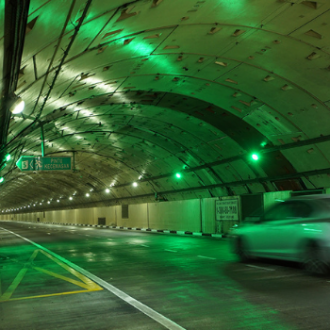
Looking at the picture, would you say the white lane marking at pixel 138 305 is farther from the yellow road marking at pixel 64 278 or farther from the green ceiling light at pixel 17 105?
the green ceiling light at pixel 17 105

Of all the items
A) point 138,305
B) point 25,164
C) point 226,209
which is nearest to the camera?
point 138,305

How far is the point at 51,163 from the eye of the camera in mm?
24016

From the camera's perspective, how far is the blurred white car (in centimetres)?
868

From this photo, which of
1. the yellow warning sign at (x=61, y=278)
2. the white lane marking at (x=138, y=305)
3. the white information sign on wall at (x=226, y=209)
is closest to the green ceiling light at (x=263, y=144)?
the white information sign on wall at (x=226, y=209)

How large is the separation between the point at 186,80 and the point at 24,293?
1079 centimetres

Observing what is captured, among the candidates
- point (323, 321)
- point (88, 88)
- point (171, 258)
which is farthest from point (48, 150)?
point (323, 321)

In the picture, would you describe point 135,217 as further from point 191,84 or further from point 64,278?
point 64,278

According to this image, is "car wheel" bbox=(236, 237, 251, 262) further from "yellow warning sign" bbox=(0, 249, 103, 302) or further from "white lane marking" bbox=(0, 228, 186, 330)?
"yellow warning sign" bbox=(0, 249, 103, 302)

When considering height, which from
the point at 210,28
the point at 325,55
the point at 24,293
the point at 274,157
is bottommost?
the point at 24,293

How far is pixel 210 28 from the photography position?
446 inches

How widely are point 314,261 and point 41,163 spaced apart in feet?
59.4

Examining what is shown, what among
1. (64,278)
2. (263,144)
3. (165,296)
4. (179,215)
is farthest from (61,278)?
(179,215)

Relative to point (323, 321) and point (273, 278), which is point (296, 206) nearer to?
point (273, 278)

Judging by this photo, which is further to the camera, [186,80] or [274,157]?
[274,157]
